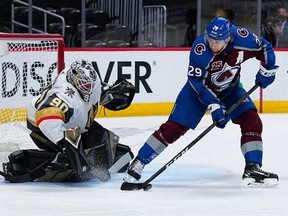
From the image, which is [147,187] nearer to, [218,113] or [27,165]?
[218,113]

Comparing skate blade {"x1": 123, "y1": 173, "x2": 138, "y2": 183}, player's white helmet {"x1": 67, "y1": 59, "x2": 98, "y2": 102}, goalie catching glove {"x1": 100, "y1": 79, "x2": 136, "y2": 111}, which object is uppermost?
player's white helmet {"x1": 67, "y1": 59, "x2": 98, "y2": 102}

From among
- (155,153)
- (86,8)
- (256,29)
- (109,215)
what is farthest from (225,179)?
(256,29)

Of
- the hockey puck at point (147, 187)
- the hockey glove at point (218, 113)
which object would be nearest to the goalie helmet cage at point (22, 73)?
the hockey puck at point (147, 187)

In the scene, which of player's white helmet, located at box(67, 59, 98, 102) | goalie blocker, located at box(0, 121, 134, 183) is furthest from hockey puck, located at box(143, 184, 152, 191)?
Result: player's white helmet, located at box(67, 59, 98, 102)

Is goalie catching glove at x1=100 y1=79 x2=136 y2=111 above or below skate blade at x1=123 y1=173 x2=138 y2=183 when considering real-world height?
above

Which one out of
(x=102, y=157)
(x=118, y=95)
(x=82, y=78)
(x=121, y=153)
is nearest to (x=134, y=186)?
(x=102, y=157)

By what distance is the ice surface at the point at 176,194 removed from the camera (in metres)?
4.61

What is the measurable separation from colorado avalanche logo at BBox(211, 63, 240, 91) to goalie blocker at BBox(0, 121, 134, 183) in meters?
0.74

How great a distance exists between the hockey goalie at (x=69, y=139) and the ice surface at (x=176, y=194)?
72 mm

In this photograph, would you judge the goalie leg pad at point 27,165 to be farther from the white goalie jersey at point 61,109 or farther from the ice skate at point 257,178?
the ice skate at point 257,178

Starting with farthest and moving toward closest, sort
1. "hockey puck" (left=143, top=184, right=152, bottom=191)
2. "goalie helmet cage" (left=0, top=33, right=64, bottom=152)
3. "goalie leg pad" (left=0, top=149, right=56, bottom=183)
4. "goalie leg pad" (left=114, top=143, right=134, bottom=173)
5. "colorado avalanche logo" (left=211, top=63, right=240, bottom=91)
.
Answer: "goalie helmet cage" (left=0, top=33, right=64, bottom=152)
"goalie leg pad" (left=114, top=143, right=134, bottom=173)
"goalie leg pad" (left=0, top=149, right=56, bottom=183)
"colorado avalanche logo" (left=211, top=63, right=240, bottom=91)
"hockey puck" (left=143, top=184, right=152, bottom=191)

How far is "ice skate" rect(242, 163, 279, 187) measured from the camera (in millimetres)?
5348

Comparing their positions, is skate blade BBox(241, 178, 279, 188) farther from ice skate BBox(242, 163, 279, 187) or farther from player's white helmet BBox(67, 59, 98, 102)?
player's white helmet BBox(67, 59, 98, 102)

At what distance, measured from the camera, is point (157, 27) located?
34.6 feet
